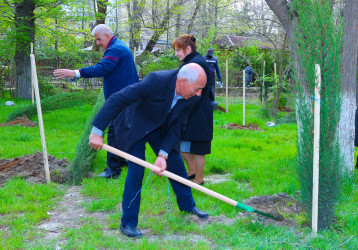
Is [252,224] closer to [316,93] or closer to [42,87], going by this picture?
[316,93]

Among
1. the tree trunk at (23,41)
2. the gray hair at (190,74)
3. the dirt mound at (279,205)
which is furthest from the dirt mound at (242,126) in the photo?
the tree trunk at (23,41)

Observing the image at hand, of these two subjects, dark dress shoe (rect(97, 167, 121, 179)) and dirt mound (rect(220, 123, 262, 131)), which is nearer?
dark dress shoe (rect(97, 167, 121, 179))

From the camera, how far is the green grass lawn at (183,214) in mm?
3461

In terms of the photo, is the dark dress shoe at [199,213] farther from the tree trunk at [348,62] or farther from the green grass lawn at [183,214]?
the tree trunk at [348,62]

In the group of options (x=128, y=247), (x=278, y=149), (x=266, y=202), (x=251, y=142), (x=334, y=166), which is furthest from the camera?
(x=251, y=142)

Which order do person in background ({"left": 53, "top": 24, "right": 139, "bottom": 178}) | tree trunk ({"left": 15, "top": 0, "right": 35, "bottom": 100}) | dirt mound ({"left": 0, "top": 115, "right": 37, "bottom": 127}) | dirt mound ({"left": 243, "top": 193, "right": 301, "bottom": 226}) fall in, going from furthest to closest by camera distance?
tree trunk ({"left": 15, "top": 0, "right": 35, "bottom": 100})
dirt mound ({"left": 0, "top": 115, "right": 37, "bottom": 127})
person in background ({"left": 53, "top": 24, "right": 139, "bottom": 178})
dirt mound ({"left": 243, "top": 193, "right": 301, "bottom": 226})

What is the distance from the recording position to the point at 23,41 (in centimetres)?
1341

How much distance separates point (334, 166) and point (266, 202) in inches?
42.5

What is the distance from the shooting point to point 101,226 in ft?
12.7

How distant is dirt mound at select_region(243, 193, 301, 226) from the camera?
3980mm

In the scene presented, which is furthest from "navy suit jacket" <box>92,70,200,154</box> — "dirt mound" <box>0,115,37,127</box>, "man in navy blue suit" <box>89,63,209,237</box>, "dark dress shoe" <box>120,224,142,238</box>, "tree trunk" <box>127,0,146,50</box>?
"tree trunk" <box>127,0,146,50</box>

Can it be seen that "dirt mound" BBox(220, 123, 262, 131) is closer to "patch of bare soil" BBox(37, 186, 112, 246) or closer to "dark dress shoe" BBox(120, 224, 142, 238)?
"patch of bare soil" BBox(37, 186, 112, 246)

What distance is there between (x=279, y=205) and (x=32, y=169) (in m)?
3.62

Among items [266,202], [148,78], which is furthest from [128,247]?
[266,202]
